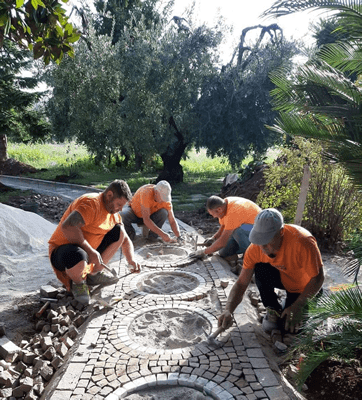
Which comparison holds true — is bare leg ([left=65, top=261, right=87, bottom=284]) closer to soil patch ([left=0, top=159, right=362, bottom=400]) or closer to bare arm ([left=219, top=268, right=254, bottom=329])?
soil patch ([left=0, top=159, right=362, bottom=400])

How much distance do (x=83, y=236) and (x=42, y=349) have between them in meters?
1.23

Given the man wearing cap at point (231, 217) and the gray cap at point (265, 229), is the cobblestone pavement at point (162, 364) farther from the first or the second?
the man wearing cap at point (231, 217)

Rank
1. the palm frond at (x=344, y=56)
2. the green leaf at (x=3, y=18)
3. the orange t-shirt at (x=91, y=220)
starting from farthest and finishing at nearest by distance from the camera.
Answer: the orange t-shirt at (x=91, y=220) < the palm frond at (x=344, y=56) < the green leaf at (x=3, y=18)

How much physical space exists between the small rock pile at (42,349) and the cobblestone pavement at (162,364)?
0.59 ft

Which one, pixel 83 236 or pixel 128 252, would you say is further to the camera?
pixel 128 252

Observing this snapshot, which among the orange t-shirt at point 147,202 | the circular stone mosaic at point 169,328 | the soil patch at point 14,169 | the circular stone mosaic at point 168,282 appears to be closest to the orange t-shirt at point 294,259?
the circular stone mosaic at point 169,328

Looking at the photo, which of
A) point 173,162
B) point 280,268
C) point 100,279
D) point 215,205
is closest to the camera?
point 280,268

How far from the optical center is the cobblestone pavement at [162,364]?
2.75 m

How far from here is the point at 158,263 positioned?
5.48 meters

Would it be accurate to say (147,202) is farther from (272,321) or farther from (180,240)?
(272,321)

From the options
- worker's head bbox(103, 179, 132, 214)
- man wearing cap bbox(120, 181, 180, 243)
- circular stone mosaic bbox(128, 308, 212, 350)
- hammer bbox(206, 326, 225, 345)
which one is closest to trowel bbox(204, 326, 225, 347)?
hammer bbox(206, 326, 225, 345)

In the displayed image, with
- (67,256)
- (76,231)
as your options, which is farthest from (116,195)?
(67,256)

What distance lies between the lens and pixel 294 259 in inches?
131

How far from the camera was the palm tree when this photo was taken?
2.50 metres
